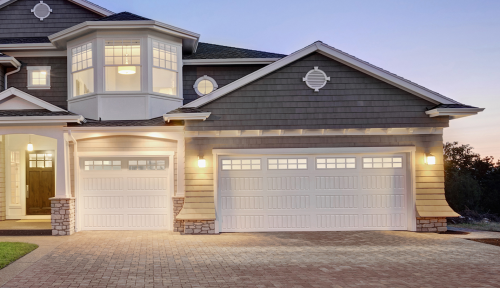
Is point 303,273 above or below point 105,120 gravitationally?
below

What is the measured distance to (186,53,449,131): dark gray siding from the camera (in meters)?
10.9

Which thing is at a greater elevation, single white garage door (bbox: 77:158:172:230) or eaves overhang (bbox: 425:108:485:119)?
eaves overhang (bbox: 425:108:485:119)

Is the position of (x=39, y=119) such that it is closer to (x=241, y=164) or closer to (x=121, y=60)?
(x=121, y=60)

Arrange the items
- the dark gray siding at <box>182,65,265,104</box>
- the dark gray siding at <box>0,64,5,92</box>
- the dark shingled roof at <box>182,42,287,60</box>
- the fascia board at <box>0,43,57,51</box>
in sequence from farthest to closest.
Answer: the dark shingled roof at <box>182,42,287,60</box> < the dark gray siding at <box>182,65,265,104</box> < the dark gray siding at <box>0,64,5,92</box> < the fascia board at <box>0,43,57,51</box>

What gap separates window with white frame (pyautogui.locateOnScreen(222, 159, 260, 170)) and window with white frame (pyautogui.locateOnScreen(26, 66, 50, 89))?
6.41 metres

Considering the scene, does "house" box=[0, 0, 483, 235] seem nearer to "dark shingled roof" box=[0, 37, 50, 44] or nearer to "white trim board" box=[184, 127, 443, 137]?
"white trim board" box=[184, 127, 443, 137]

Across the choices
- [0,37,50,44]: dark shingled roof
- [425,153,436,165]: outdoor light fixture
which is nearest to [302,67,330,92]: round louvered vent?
[425,153,436,165]: outdoor light fixture

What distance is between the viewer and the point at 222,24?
4611 inches

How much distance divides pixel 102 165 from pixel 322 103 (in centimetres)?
623

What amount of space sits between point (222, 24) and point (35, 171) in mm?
109189

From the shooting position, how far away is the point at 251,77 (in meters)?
10.8

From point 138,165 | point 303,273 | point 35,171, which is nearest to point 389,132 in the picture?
point 303,273

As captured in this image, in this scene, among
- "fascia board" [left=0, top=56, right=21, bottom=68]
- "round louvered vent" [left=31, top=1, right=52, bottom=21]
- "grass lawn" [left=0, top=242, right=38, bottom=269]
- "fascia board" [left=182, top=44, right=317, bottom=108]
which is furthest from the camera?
"round louvered vent" [left=31, top=1, right=52, bottom=21]

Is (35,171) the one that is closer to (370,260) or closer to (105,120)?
(105,120)
